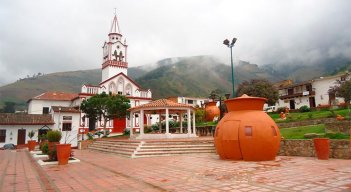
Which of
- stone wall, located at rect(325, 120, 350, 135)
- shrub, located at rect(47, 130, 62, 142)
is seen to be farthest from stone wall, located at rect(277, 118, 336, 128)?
shrub, located at rect(47, 130, 62, 142)

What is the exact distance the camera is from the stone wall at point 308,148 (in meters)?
11.0

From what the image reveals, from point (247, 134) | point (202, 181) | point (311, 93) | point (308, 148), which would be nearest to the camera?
point (202, 181)

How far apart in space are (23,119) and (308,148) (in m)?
35.5

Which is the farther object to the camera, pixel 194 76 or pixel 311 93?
pixel 194 76

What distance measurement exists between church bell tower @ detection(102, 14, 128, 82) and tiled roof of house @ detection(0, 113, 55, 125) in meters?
12.9

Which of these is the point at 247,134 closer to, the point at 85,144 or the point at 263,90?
the point at 85,144

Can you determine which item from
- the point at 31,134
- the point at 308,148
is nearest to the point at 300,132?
the point at 308,148

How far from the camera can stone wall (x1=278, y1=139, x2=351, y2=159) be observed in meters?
11.0

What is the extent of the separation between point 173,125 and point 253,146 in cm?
2190

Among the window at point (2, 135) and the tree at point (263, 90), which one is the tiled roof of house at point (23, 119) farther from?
the tree at point (263, 90)

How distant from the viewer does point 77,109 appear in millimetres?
40812

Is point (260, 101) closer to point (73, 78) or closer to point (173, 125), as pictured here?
point (173, 125)

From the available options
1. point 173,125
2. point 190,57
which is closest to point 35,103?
point 173,125

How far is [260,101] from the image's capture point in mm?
11820
